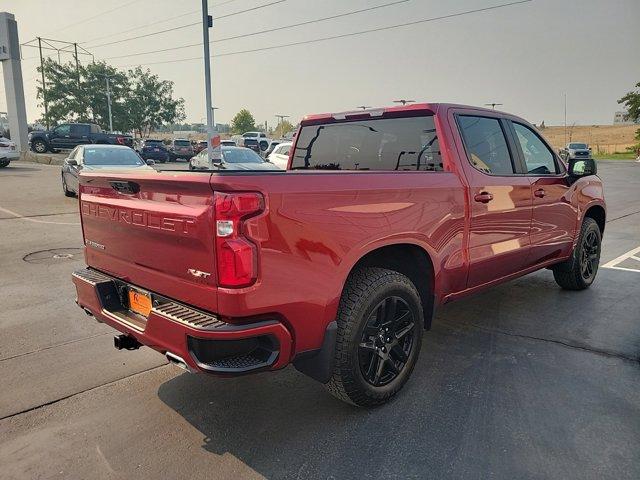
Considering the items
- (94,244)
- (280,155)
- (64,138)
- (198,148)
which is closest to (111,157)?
(280,155)

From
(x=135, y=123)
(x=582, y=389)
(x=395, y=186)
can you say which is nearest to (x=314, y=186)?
(x=395, y=186)

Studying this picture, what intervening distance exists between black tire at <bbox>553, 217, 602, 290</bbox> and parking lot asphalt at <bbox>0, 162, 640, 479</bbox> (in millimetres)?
637

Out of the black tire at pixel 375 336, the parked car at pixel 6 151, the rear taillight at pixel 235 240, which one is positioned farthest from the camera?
the parked car at pixel 6 151

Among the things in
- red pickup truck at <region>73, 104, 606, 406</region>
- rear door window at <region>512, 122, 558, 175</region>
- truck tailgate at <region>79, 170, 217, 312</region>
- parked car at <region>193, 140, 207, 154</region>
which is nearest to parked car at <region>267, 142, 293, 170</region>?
rear door window at <region>512, 122, 558, 175</region>

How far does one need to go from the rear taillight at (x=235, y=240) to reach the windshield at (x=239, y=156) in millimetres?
14144

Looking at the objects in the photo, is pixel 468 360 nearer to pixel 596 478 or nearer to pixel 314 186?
pixel 596 478

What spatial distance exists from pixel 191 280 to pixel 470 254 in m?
2.18

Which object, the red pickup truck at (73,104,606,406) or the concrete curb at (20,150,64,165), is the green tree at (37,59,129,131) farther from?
the red pickup truck at (73,104,606,406)

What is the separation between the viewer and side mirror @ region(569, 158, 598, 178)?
4.80 m

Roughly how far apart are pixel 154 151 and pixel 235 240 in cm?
3113

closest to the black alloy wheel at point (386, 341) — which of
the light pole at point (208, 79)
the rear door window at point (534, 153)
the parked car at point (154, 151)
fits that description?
the rear door window at point (534, 153)

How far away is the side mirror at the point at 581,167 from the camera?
15.7 ft

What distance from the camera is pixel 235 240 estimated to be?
227cm

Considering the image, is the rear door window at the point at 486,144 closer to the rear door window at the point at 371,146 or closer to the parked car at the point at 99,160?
the rear door window at the point at 371,146
